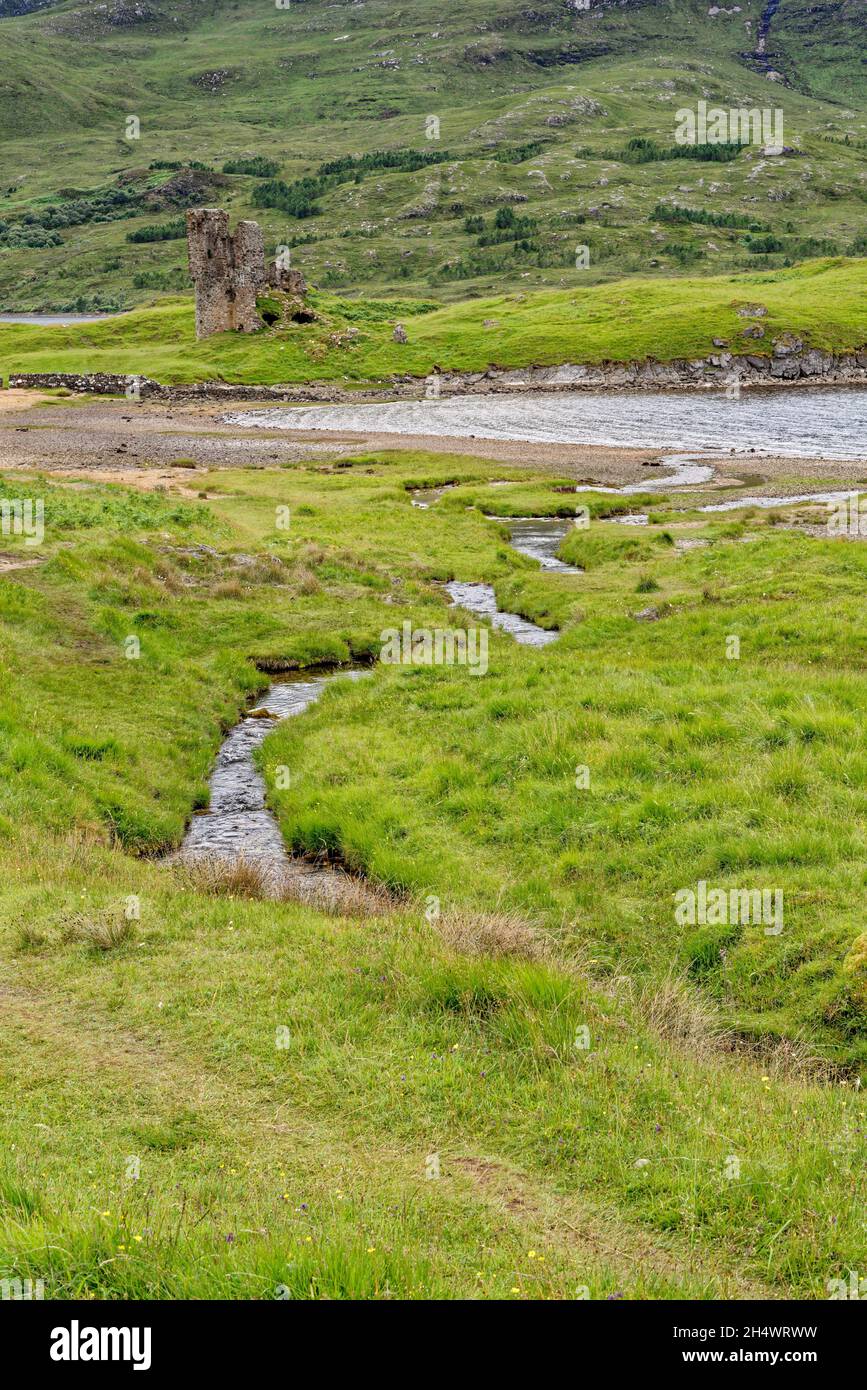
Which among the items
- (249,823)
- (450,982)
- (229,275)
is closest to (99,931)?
(450,982)

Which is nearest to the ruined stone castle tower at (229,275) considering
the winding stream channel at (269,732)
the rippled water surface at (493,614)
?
the winding stream channel at (269,732)

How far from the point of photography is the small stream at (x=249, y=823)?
674 inches

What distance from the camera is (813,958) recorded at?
41.2ft

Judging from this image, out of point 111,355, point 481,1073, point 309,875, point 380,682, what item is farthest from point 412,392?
point 481,1073

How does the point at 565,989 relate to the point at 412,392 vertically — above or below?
below

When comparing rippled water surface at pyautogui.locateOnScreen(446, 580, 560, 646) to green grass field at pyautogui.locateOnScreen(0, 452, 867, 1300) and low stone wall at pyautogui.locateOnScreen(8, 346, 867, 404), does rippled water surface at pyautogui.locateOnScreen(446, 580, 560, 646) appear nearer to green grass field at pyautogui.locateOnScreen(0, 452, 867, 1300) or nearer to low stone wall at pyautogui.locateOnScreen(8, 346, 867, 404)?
green grass field at pyautogui.locateOnScreen(0, 452, 867, 1300)

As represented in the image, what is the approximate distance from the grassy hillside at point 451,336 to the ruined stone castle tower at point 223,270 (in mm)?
3174

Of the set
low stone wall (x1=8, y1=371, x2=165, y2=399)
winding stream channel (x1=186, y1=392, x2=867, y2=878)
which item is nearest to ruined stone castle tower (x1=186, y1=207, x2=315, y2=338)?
low stone wall (x1=8, y1=371, x2=165, y2=399)

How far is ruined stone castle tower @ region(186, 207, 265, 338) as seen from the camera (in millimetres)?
128500

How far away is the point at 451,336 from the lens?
14775cm

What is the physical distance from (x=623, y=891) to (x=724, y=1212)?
768cm

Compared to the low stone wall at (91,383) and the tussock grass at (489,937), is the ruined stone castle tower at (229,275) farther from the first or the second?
the tussock grass at (489,937)

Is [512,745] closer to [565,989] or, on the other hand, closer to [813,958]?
[813,958]

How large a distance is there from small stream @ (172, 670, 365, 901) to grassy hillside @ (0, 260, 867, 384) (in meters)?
102
